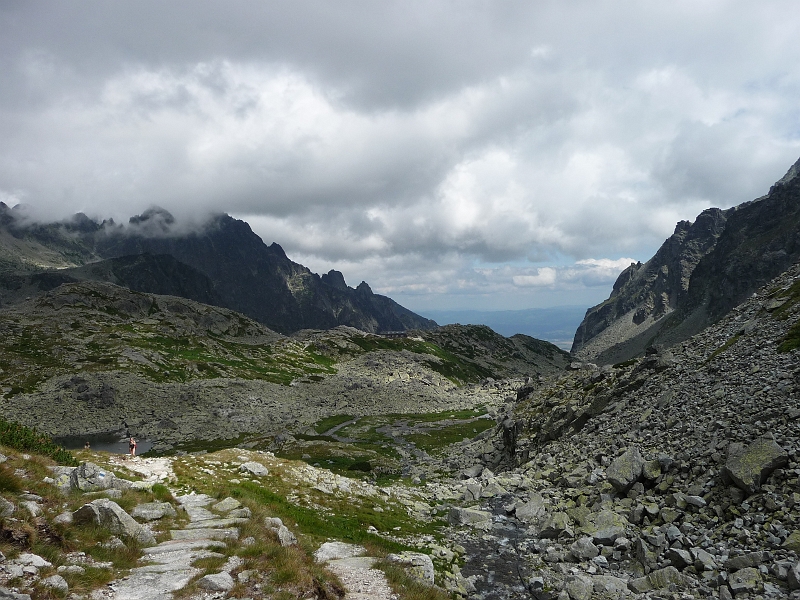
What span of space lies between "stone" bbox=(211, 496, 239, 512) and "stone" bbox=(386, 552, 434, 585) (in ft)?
28.8

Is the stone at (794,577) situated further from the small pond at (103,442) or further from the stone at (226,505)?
the small pond at (103,442)

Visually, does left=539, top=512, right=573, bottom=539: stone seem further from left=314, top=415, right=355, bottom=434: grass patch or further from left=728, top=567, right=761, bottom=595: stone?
left=314, top=415, right=355, bottom=434: grass patch

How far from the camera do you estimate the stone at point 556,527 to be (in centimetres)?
2276

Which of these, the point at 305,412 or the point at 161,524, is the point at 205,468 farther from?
the point at 305,412

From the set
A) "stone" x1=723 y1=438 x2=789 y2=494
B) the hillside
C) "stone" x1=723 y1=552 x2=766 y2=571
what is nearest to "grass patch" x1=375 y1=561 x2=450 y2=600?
"stone" x1=723 y1=552 x2=766 y2=571

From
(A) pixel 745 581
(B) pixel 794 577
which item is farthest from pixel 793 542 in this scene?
(A) pixel 745 581

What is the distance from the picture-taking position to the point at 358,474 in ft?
199

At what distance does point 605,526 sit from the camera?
2139cm

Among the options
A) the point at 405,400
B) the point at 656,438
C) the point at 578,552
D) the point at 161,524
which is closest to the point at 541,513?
the point at 578,552

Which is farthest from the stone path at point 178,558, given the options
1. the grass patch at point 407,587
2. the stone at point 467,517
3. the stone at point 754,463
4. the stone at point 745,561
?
the stone at point 754,463

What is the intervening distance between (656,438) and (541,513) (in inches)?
356

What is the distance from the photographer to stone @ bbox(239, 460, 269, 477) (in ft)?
103

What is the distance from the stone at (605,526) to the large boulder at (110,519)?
1991 centimetres

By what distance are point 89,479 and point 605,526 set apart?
25.1 m
